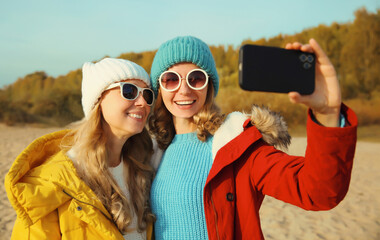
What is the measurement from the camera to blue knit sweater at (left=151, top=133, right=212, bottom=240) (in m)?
1.91

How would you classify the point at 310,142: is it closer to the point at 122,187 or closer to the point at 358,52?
the point at 122,187

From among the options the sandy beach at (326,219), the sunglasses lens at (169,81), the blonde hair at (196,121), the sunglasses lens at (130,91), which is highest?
the sunglasses lens at (169,81)

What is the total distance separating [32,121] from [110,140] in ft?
66.8

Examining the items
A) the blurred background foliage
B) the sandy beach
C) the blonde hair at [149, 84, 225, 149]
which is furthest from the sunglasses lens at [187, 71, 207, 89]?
the blurred background foliage

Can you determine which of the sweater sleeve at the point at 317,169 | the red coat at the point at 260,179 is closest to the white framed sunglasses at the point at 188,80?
the red coat at the point at 260,179

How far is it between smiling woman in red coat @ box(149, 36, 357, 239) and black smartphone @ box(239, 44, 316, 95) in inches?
1.6

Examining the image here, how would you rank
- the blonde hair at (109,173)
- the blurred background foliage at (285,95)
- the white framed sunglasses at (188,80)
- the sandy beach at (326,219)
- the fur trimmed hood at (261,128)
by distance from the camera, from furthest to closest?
the blurred background foliage at (285,95)
the sandy beach at (326,219)
the white framed sunglasses at (188,80)
the blonde hair at (109,173)
the fur trimmed hood at (261,128)

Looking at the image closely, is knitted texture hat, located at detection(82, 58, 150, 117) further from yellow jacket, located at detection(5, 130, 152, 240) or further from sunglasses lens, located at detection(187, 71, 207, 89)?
yellow jacket, located at detection(5, 130, 152, 240)

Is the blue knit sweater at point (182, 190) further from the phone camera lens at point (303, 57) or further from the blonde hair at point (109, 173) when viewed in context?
the phone camera lens at point (303, 57)

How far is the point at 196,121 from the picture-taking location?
7.26 ft

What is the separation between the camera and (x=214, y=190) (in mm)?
1823

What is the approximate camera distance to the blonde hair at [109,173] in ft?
6.79

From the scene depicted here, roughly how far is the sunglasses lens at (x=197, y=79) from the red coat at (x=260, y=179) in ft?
1.61

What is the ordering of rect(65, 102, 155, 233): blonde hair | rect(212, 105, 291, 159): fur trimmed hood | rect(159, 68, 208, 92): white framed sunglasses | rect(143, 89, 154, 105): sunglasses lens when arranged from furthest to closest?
rect(143, 89, 154, 105): sunglasses lens
rect(159, 68, 208, 92): white framed sunglasses
rect(65, 102, 155, 233): blonde hair
rect(212, 105, 291, 159): fur trimmed hood
